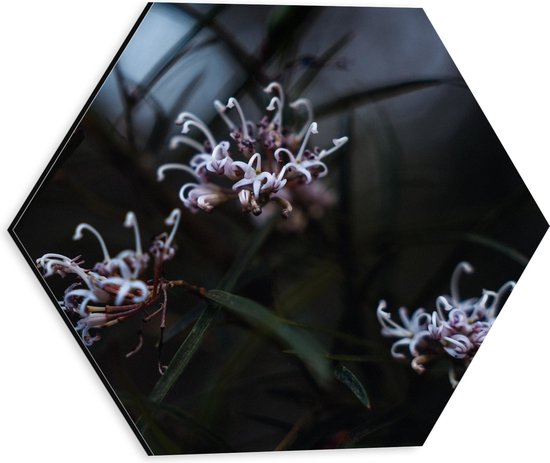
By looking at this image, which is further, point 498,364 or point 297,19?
point 498,364

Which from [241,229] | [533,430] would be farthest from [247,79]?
[533,430]

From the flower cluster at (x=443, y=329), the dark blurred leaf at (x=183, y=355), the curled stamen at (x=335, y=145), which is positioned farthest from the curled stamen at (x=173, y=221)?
the flower cluster at (x=443, y=329)

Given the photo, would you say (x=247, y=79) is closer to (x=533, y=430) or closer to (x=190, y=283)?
(x=190, y=283)

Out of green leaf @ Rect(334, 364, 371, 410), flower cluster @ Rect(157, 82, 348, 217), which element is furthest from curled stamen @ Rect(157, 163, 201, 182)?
green leaf @ Rect(334, 364, 371, 410)

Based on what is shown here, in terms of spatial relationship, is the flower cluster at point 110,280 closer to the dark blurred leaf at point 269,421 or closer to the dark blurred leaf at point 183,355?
the dark blurred leaf at point 183,355

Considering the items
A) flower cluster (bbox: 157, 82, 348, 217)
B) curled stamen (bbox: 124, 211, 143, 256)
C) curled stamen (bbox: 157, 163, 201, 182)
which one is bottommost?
curled stamen (bbox: 124, 211, 143, 256)

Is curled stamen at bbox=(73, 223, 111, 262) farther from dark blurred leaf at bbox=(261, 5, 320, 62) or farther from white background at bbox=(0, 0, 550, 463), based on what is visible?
dark blurred leaf at bbox=(261, 5, 320, 62)

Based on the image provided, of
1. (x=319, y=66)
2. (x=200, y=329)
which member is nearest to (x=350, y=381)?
(x=200, y=329)

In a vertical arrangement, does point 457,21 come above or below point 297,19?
above
